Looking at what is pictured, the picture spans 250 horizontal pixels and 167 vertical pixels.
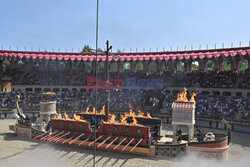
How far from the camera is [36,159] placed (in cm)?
1378

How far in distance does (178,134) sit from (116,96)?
859 inches

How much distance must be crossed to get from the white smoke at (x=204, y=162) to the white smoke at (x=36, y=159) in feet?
23.0

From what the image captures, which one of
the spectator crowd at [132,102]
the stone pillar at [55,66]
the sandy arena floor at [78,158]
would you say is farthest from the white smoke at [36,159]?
the stone pillar at [55,66]

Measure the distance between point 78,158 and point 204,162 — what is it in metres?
7.91

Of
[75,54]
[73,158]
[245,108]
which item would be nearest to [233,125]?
[245,108]

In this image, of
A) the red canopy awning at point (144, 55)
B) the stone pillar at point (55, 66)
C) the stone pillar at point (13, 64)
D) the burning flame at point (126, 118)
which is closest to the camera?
the burning flame at point (126, 118)

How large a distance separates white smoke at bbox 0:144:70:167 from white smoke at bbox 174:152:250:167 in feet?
23.0

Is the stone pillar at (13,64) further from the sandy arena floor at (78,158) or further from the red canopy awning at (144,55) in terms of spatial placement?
the sandy arena floor at (78,158)

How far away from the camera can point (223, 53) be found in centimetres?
2984

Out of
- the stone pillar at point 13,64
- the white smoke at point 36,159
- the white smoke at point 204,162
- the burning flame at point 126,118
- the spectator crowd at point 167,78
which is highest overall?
the stone pillar at point 13,64

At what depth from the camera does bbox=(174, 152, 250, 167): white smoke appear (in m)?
12.6

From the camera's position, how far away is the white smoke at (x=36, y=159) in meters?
12.8

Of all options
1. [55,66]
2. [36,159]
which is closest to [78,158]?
[36,159]

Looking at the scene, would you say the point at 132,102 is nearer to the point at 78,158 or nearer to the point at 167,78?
the point at 167,78
